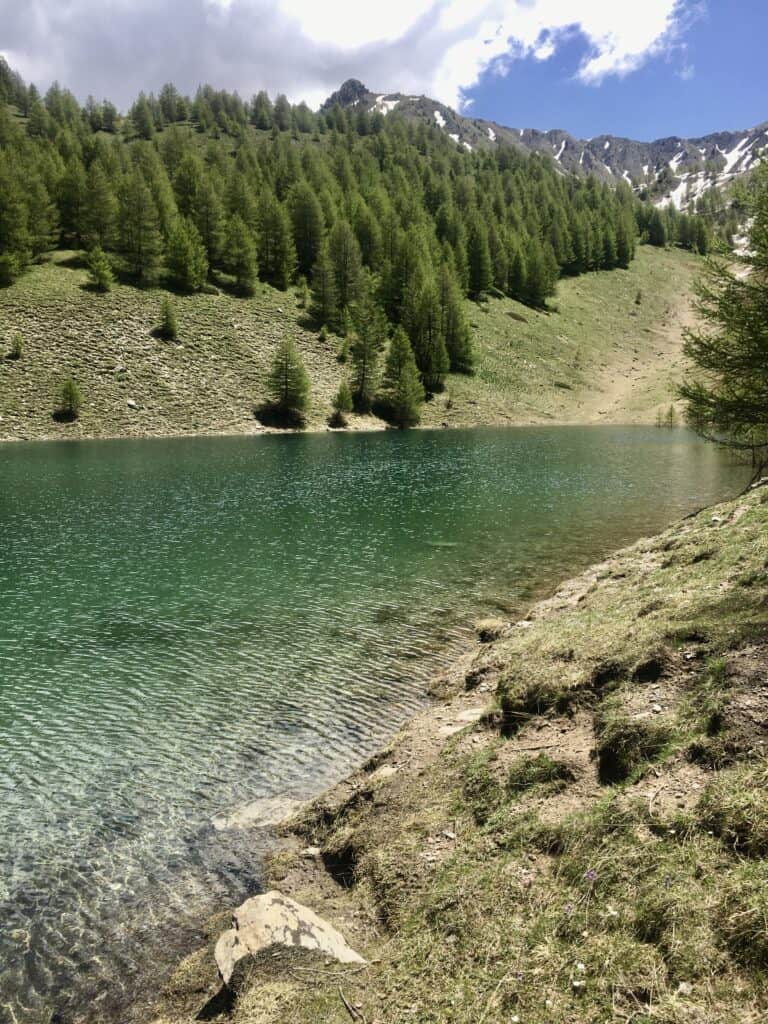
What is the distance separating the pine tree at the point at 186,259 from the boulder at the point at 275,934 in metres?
120

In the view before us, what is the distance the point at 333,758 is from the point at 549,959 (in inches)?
335

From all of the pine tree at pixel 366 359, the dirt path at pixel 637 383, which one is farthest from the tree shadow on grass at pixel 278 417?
the dirt path at pixel 637 383

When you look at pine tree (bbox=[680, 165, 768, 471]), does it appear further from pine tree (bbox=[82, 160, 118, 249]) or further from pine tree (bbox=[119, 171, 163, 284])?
pine tree (bbox=[82, 160, 118, 249])

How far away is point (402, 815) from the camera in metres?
10.1

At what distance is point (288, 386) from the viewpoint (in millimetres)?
94375

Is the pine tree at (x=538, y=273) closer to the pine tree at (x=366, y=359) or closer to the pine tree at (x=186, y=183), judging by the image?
the pine tree at (x=366, y=359)

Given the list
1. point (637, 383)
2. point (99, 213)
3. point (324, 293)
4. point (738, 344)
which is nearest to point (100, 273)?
point (99, 213)

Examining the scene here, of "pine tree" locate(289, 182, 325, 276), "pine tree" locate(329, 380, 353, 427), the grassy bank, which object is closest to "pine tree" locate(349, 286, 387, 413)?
"pine tree" locate(329, 380, 353, 427)

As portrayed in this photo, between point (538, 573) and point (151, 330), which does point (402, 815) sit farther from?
point (151, 330)

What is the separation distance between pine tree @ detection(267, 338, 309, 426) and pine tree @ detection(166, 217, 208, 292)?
1205 inches

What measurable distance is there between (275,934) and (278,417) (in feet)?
301

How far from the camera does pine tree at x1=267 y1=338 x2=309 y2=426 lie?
9206 centimetres

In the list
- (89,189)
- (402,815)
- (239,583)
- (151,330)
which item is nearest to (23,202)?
(89,189)

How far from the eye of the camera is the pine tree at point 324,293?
118 m
